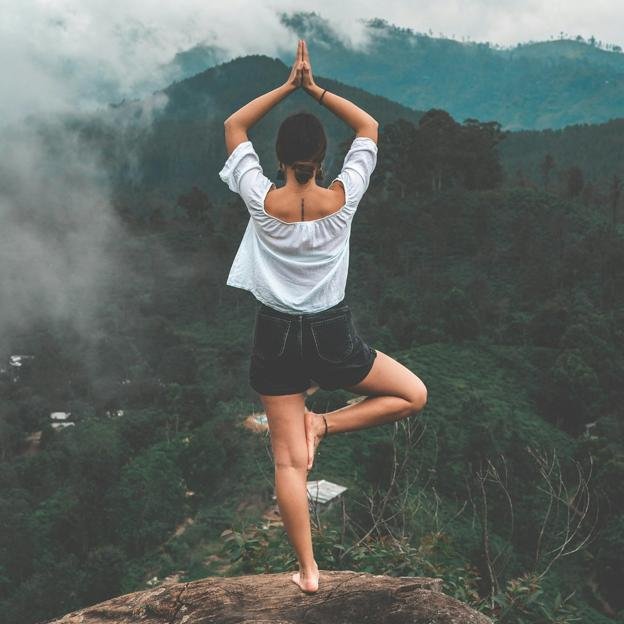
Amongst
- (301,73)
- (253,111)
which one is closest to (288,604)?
(253,111)

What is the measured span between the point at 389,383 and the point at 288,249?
2.91 ft

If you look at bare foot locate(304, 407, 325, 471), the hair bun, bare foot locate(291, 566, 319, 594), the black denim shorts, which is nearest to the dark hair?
the hair bun

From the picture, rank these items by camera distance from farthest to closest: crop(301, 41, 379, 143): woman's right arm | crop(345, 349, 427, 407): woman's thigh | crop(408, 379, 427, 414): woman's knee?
crop(408, 379, 427, 414): woman's knee → crop(345, 349, 427, 407): woman's thigh → crop(301, 41, 379, 143): woman's right arm

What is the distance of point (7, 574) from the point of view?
2175cm

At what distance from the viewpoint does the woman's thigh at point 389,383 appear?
3213 mm

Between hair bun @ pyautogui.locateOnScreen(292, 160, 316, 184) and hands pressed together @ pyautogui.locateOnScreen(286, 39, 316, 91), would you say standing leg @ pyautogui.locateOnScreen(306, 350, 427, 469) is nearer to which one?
hair bun @ pyautogui.locateOnScreen(292, 160, 316, 184)

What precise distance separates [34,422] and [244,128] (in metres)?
43.2

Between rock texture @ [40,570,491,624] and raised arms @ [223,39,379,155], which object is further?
rock texture @ [40,570,491,624]

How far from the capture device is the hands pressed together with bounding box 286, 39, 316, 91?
3018 mm

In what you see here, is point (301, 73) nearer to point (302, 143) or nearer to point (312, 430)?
point (302, 143)

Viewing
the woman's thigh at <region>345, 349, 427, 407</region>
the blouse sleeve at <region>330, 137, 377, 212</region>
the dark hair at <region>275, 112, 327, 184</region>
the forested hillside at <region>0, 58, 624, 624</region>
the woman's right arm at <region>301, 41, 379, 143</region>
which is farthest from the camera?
the forested hillside at <region>0, 58, 624, 624</region>

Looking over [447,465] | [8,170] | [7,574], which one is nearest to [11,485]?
[7,574]

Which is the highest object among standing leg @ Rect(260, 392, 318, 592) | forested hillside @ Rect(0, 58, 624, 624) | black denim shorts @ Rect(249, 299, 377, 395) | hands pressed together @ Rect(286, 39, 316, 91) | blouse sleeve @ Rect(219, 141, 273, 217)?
hands pressed together @ Rect(286, 39, 316, 91)

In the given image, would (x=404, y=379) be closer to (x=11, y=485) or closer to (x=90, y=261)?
(x=11, y=485)
